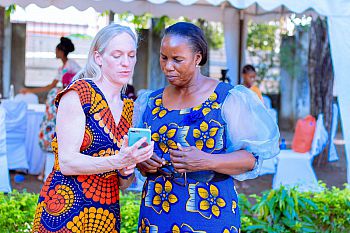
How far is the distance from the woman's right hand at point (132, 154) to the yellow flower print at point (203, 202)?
0.27 meters

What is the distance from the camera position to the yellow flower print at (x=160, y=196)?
275 centimetres

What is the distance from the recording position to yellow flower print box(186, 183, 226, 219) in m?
2.71

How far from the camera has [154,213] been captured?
279 centimetres

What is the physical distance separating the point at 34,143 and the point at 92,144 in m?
6.90

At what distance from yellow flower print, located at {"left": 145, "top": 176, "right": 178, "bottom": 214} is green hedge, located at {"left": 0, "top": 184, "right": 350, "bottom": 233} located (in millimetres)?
1920

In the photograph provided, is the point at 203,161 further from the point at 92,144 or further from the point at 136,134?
the point at 92,144

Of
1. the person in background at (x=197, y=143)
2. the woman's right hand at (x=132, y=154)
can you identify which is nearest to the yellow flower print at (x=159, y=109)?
the person in background at (x=197, y=143)

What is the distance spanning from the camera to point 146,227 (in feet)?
9.25

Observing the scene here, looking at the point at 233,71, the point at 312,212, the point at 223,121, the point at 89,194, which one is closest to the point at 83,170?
the point at 89,194

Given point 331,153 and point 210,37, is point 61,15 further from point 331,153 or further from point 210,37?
point 331,153

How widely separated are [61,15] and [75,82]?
20719mm

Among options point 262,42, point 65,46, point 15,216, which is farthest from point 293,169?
point 262,42

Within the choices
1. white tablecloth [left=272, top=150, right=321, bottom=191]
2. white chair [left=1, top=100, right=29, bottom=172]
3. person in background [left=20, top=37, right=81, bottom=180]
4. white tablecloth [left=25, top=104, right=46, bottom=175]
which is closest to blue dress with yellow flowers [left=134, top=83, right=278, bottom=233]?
person in background [left=20, top=37, right=81, bottom=180]

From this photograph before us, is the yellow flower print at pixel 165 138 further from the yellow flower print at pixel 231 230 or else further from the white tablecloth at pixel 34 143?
the white tablecloth at pixel 34 143
